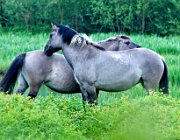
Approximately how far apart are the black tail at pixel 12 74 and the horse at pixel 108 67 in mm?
869

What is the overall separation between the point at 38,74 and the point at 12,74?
0.45 metres

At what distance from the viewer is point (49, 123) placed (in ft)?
20.2

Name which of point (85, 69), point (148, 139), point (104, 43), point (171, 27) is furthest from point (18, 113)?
point (171, 27)

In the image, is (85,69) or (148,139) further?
(85,69)

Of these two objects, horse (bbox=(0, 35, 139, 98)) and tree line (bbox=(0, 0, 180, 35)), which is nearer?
horse (bbox=(0, 35, 139, 98))

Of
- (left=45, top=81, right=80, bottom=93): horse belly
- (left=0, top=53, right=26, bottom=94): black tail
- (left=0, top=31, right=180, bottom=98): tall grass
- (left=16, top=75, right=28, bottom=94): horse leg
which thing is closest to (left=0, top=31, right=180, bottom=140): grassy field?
(left=45, top=81, right=80, bottom=93): horse belly

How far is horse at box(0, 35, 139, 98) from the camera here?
1002 centimetres

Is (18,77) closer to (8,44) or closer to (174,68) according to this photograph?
(174,68)

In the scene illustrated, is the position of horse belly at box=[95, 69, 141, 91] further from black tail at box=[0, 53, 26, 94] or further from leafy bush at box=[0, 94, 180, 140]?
leafy bush at box=[0, 94, 180, 140]

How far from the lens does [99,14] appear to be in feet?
125

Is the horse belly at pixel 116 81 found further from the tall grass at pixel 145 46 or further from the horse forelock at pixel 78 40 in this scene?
the tall grass at pixel 145 46

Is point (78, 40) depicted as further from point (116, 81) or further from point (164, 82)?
point (164, 82)

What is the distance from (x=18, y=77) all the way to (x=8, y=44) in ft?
34.2

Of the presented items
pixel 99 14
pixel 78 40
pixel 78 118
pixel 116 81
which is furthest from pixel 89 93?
pixel 99 14
